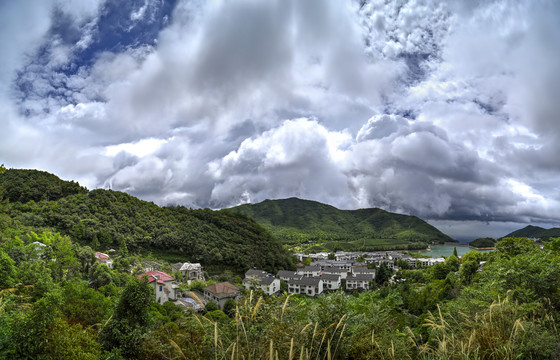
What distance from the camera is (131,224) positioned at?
4097 cm

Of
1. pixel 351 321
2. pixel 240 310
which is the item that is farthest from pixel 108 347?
pixel 351 321

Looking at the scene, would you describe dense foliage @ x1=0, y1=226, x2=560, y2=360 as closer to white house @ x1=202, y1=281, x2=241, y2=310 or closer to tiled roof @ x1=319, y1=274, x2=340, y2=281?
white house @ x1=202, y1=281, x2=241, y2=310

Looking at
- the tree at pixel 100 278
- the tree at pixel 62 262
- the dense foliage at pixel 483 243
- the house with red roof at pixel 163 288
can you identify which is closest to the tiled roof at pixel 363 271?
the house with red roof at pixel 163 288

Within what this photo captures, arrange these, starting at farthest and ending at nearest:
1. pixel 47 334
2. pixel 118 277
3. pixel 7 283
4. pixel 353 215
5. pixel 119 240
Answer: pixel 353 215 → pixel 119 240 → pixel 118 277 → pixel 7 283 → pixel 47 334

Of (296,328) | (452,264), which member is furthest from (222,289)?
(296,328)

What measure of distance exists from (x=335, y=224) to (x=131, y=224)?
110730 millimetres

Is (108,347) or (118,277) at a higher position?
(108,347)

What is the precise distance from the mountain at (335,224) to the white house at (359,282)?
5434 cm

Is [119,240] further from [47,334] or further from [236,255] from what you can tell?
[47,334]

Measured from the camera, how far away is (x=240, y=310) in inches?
122

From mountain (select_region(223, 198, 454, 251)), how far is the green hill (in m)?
48.4

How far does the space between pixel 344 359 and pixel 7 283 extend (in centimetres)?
1321

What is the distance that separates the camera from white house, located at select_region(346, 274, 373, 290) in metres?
39.2

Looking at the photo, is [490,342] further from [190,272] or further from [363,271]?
[363,271]
